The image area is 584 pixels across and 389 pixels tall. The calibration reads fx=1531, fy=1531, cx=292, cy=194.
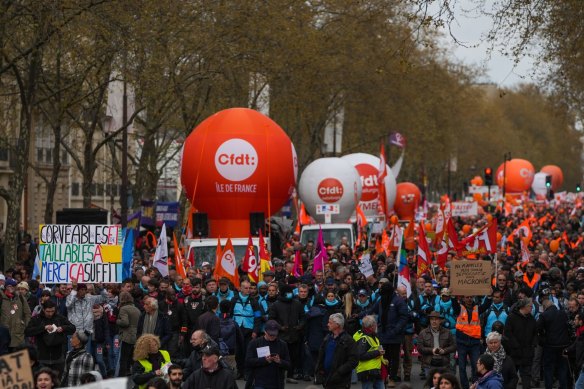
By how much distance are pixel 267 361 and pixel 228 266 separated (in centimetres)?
925

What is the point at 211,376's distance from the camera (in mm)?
13047

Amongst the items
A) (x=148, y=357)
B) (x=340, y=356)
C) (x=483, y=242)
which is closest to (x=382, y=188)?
(x=483, y=242)

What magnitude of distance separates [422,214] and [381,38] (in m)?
8.47

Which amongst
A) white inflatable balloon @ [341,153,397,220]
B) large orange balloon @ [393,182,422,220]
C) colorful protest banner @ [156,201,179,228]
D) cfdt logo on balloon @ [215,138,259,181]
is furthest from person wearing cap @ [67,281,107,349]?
large orange balloon @ [393,182,422,220]

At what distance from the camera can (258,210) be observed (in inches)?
1177

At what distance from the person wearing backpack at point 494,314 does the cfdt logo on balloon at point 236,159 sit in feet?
34.9

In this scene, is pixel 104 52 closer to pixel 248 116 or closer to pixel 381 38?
pixel 248 116

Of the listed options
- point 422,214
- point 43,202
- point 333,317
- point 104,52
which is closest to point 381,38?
point 422,214

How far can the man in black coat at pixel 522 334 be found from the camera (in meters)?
18.0

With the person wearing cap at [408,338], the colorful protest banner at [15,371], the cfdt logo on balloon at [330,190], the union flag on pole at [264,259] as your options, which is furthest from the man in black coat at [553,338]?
the cfdt logo on balloon at [330,190]

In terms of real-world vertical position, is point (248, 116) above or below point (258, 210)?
above

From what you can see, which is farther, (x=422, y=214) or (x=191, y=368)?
(x=422, y=214)

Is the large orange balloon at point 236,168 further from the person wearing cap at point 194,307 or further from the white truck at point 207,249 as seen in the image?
the person wearing cap at point 194,307

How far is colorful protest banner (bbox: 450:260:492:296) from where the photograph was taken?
19.2 m
